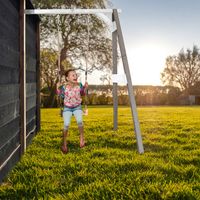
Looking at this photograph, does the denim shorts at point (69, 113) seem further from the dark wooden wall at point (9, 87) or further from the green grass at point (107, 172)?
the dark wooden wall at point (9, 87)

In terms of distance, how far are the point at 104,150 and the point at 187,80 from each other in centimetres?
3795

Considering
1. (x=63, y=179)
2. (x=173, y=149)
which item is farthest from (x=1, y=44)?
(x=173, y=149)

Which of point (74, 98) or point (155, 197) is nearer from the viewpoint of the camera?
point (155, 197)

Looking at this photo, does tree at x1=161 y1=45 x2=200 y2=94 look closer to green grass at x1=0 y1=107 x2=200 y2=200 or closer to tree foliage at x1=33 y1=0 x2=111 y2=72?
tree foliage at x1=33 y1=0 x2=111 y2=72

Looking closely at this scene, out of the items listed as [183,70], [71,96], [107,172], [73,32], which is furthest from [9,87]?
[183,70]

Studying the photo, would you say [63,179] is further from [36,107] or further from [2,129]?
[36,107]

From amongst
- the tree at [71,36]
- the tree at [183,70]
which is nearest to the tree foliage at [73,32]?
the tree at [71,36]

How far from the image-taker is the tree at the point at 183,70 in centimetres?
4262

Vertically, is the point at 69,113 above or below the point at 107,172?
above

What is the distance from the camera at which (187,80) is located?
42719 mm

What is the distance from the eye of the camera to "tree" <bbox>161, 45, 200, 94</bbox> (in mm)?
42625

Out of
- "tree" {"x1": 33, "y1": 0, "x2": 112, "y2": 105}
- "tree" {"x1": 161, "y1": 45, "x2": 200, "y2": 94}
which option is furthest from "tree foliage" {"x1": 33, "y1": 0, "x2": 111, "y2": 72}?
"tree" {"x1": 161, "y1": 45, "x2": 200, "y2": 94}

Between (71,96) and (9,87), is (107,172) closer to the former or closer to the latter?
(9,87)

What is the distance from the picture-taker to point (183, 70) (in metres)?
43.7
